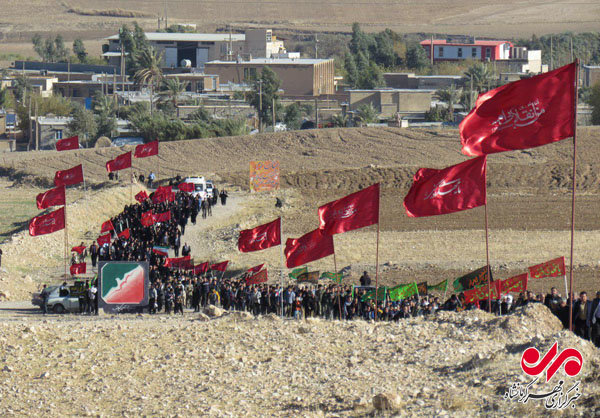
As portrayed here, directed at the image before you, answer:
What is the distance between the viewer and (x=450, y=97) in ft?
280

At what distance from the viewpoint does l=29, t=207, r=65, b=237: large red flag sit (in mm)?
32375

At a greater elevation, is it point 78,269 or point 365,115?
point 365,115

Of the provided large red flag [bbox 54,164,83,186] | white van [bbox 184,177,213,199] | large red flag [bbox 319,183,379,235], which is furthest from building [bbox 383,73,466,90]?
large red flag [bbox 319,183,379,235]

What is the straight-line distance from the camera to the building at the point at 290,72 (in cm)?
10688

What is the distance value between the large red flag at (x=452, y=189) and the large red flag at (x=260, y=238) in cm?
688

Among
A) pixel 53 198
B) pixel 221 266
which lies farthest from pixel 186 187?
pixel 221 266

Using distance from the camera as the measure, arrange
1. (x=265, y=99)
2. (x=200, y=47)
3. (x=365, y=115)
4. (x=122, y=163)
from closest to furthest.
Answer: (x=122, y=163) < (x=365, y=115) < (x=265, y=99) < (x=200, y=47)

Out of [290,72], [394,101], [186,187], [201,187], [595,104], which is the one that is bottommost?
[201,187]

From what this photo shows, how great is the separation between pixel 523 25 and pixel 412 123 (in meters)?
107

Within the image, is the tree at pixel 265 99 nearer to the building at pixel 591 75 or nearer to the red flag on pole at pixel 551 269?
the building at pixel 591 75

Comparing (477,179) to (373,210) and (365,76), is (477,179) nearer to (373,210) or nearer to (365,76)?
(373,210)
